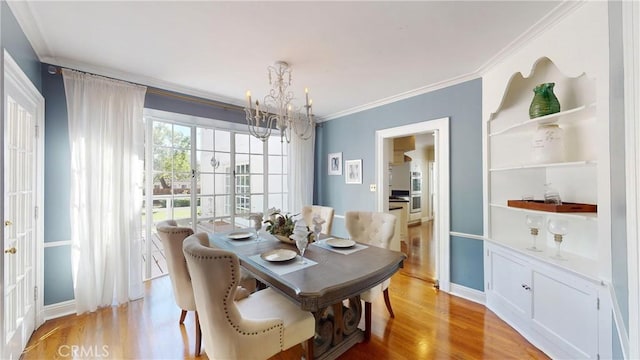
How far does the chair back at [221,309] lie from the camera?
1.18m

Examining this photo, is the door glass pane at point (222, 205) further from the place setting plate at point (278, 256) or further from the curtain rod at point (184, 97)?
the place setting plate at point (278, 256)

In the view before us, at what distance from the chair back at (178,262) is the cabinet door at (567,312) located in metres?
2.68

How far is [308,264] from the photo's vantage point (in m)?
1.71

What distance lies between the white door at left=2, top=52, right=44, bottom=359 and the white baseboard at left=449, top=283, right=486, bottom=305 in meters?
3.76

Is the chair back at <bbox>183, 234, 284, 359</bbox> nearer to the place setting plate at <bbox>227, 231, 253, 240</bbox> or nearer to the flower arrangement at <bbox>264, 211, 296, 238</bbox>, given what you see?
the flower arrangement at <bbox>264, 211, 296, 238</bbox>

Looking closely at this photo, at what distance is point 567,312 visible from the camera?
171cm

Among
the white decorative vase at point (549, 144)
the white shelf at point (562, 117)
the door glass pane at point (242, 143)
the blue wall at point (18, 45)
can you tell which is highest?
the blue wall at point (18, 45)

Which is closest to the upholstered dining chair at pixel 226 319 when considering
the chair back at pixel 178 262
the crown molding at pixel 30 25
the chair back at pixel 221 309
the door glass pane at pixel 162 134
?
the chair back at pixel 221 309

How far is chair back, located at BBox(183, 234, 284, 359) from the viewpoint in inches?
46.6

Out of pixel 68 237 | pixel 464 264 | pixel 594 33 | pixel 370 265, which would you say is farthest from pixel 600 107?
pixel 68 237

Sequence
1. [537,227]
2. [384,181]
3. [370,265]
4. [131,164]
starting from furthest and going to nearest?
1. [384,181]
2. [131,164]
3. [537,227]
4. [370,265]

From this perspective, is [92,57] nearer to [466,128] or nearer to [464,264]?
[466,128]

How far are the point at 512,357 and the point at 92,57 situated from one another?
4.39 metres

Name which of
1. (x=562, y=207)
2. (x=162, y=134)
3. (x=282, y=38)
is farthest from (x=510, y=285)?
(x=162, y=134)
